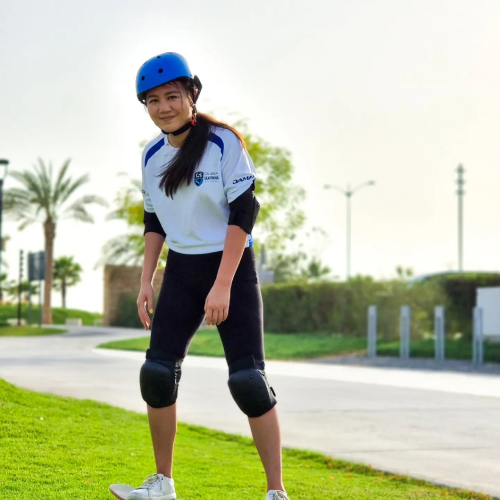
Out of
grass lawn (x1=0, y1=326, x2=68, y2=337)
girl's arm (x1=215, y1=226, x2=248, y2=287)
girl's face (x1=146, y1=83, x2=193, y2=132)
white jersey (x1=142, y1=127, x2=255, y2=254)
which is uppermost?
girl's face (x1=146, y1=83, x2=193, y2=132)

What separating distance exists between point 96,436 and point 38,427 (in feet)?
1.41

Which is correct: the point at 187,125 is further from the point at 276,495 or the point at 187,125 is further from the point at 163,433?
the point at 276,495

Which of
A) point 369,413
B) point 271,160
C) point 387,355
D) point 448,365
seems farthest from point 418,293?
point 369,413

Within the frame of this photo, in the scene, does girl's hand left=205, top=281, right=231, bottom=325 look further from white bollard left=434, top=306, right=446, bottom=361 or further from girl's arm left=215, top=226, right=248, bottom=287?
white bollard left=434, top=306, right=446, bottom=361

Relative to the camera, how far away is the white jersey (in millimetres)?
3732

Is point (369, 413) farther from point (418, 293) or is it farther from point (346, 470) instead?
point (418, 293)

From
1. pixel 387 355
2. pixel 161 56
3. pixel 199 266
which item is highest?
pixel 161 56

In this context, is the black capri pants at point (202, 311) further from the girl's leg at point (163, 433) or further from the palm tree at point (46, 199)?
the palm tree at point (46, 199)

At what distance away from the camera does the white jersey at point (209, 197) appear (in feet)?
12.2

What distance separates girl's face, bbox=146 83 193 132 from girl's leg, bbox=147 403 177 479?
→ 1.24m

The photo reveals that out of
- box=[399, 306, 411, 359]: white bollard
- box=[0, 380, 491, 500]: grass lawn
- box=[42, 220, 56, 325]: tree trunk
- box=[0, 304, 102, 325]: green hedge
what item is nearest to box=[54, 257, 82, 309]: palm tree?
box=[0, 304, 102, 325]: green hedge

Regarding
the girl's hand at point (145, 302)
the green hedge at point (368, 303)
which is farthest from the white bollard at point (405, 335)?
the girl's hand at point (145, 302)

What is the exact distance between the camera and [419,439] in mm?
7277

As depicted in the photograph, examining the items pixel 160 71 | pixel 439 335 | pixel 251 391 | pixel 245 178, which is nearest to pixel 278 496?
pixel 251 391
